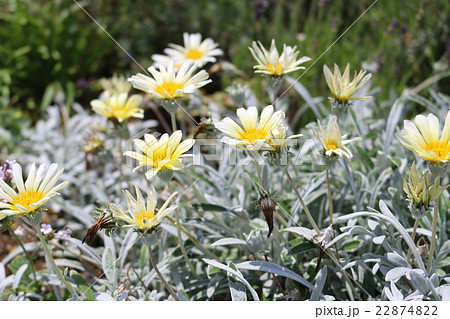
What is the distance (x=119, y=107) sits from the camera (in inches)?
61.2

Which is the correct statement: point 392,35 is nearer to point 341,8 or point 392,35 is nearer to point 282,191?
point 341,8

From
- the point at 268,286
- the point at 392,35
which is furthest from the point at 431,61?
the point at 268,286

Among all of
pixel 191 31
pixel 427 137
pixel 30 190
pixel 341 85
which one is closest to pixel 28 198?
pixel 30 190

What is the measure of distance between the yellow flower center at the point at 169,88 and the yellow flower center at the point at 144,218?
31 centimetres

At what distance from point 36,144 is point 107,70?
3.24ft

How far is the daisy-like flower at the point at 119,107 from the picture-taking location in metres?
1.51

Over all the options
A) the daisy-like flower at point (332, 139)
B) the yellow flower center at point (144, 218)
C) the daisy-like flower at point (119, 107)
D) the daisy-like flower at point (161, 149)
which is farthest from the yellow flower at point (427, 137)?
the daisy-like flower at point (119, 107)

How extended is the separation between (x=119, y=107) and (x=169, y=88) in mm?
351

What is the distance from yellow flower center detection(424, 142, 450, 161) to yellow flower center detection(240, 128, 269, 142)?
0.37 metres

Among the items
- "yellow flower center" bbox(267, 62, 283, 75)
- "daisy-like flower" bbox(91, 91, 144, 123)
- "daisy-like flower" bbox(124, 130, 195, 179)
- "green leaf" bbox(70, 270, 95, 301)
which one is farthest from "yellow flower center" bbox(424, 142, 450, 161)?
"green leaf" bbox(70, 270, 95, 301)

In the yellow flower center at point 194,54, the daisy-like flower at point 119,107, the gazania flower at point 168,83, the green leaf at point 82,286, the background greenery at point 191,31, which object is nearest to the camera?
the gazania flower at point 168,83

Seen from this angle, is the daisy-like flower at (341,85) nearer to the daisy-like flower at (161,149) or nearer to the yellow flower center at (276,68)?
the yellow flower center at (276,68)

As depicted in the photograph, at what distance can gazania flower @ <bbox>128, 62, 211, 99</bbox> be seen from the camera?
122 centimetres

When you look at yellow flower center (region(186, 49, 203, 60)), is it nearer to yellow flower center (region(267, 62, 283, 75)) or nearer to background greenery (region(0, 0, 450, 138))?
yellow flower center (region(267, 62, 283, 75))
